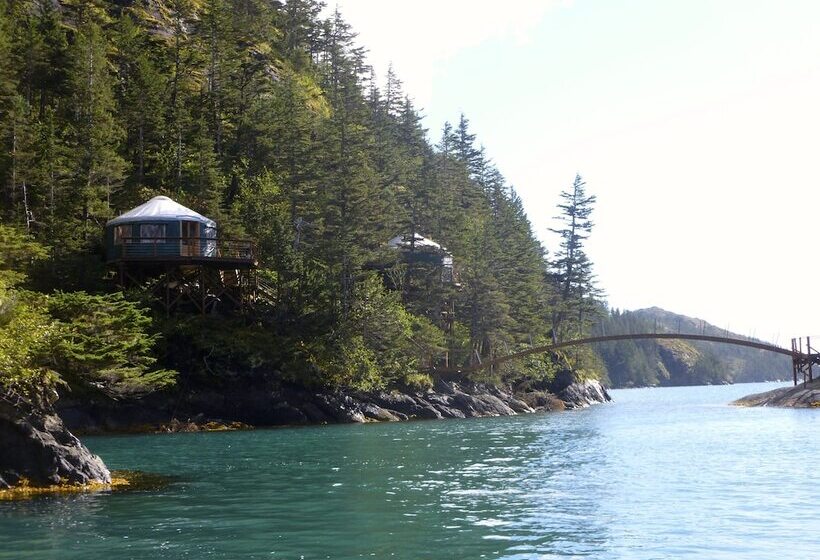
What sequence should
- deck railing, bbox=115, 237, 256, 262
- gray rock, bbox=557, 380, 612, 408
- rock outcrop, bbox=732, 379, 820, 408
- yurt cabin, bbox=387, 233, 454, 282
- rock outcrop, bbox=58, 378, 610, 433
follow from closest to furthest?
rock outcrop, bbox=58, 378, 610, 433
deck railing, bbox=115, 237, 256, 262
rock outcrop, bbox=732, 379, 820, 408
yurt cabin, bbox=387, 233, 454, 282
gray rock, bbox=557, 380, 612, 408

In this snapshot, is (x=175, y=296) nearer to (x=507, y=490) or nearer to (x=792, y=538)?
(x=507, y=490)

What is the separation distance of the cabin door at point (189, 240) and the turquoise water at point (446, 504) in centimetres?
1481

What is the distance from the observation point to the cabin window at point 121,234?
46219mm

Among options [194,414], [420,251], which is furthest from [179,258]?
[420,251]

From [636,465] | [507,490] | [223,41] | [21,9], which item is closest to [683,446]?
[636,465]

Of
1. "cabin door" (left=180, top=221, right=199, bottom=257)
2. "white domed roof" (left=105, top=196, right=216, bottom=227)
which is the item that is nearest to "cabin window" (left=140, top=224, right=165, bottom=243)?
"white domed roof" (left=105, top=196, right=216, bottom=227)

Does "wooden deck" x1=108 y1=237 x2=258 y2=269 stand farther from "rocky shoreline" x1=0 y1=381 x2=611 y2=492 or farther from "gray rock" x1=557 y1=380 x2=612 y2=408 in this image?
"gray rock" x1=557 y1=380 x2=612 y2=408

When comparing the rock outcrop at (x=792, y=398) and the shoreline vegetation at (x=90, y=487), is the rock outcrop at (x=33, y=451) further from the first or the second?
the rock outcrop at (x=792, y=398)

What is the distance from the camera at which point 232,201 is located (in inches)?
2240

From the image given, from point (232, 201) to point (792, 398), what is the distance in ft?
130

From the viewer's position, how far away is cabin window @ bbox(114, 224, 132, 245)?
46219mm

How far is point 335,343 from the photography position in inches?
1932

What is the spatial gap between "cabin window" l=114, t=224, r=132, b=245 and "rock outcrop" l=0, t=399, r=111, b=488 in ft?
86.0

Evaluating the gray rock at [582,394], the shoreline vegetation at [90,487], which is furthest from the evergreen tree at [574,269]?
the shoreline vegetation at [90,487]
